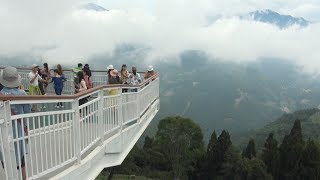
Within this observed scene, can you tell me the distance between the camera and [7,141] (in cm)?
532

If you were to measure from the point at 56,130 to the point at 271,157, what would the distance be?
7271cm

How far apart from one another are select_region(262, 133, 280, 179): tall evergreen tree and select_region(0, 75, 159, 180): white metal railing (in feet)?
213

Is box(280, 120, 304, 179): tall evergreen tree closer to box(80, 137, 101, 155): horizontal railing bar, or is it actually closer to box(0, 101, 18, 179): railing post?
box(80, 137, 101, 155): horizontal railing bar

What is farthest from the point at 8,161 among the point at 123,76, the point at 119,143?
the point at 123,76

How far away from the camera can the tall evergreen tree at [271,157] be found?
7319 centimetres

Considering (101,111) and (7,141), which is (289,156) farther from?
(7,141)

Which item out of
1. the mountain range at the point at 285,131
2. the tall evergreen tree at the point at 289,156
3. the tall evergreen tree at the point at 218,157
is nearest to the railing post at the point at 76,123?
the tall evergreen tree at the point at 289,156

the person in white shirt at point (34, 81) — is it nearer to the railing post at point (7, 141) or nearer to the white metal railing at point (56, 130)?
the white metal railing at point (56, 130)

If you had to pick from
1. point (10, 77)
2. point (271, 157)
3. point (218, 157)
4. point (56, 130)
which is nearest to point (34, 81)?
point (56, 130)

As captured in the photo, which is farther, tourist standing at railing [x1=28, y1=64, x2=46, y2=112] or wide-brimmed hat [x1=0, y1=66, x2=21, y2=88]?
tourist standing at railing [x1=28, y1=64, x2=46, y2=112]

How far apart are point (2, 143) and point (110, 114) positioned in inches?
182

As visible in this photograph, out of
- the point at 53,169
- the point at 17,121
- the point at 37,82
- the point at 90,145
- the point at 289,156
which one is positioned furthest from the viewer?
the point at 289,156

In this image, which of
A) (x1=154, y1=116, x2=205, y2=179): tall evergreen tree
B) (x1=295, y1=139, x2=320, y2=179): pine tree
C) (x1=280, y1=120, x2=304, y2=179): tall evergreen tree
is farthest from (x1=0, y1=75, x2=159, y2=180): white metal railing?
(x1=154, y1=116, x2=205, y2=179): tall evergreen tree

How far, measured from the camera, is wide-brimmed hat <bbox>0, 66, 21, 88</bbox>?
6449mm
